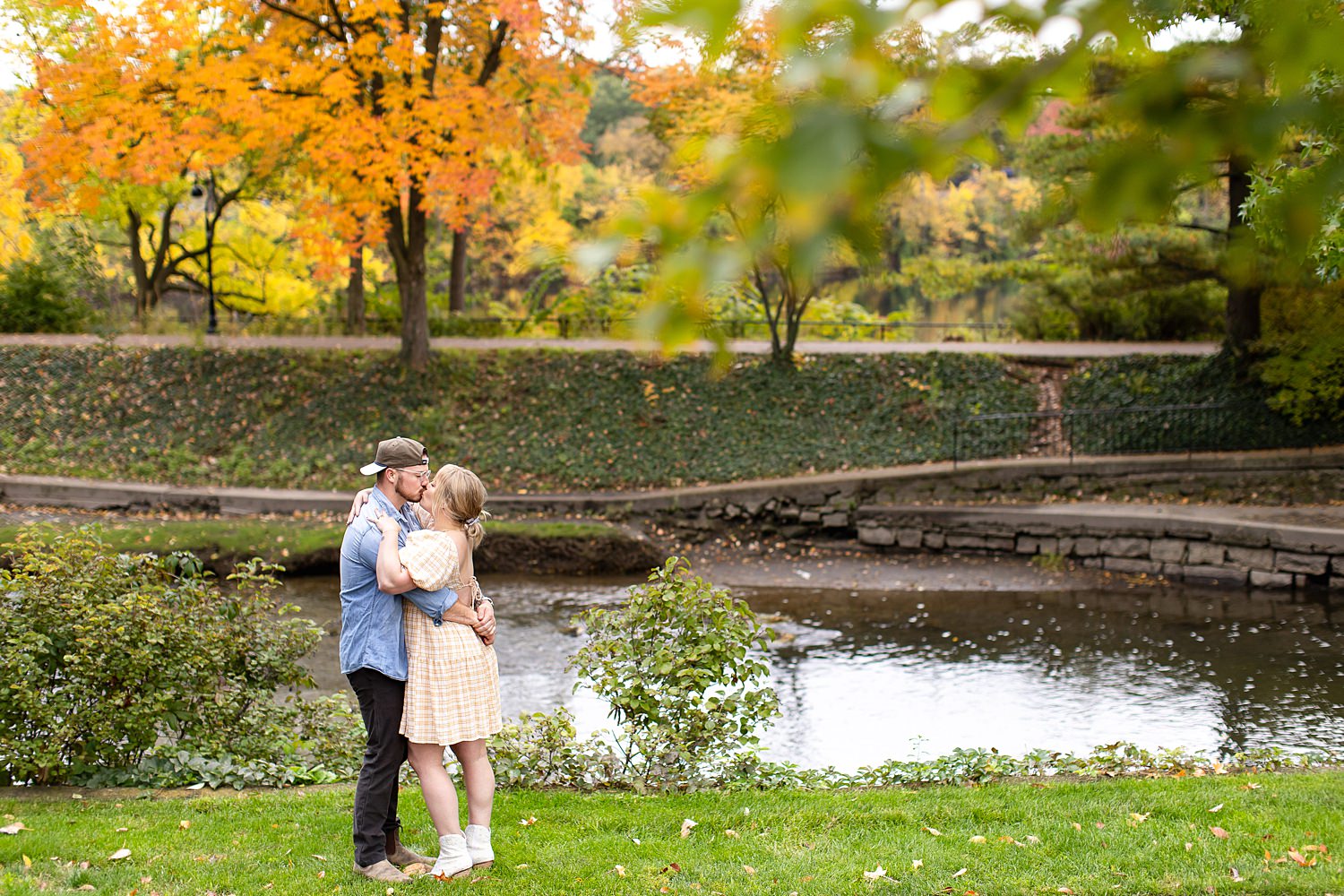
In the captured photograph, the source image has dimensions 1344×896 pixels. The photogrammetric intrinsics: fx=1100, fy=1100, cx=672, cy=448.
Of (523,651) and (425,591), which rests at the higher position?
(425,591)

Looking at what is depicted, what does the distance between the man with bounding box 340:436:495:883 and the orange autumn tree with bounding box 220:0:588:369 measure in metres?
11.5

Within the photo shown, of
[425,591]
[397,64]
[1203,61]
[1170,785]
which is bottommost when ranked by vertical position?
[1170,785]

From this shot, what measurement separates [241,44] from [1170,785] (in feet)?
51.9

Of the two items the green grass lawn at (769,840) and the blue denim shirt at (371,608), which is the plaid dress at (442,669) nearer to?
the blue denim shirt at (371,608)

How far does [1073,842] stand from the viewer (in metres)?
4.77

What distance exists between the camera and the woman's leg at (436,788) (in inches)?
177

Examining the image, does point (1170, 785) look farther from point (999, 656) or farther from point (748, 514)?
point (748, 514)

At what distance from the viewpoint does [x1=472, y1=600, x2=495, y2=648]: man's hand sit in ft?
15.3

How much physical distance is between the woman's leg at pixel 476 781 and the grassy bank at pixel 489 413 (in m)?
12.3

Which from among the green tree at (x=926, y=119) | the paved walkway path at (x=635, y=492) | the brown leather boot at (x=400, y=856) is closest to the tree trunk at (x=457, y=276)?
the paved walkway path at (x=635, y=492)

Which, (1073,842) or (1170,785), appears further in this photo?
(1170,785)

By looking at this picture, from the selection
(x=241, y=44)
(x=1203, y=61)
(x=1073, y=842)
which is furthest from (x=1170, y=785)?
(x=241, y=44)

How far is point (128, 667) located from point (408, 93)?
1141 centimetres

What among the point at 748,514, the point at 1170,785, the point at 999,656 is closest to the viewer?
the point at 1170,785
